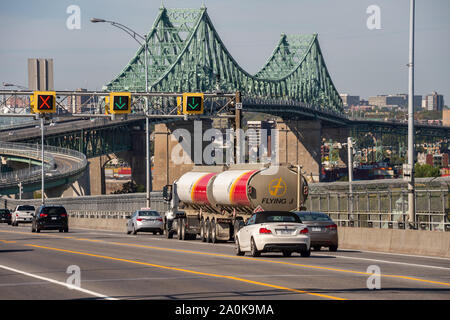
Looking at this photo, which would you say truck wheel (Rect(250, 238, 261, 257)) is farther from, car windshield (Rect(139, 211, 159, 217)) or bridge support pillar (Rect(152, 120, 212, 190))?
bridge support pillar (Rect(152, 120, 212, 190))

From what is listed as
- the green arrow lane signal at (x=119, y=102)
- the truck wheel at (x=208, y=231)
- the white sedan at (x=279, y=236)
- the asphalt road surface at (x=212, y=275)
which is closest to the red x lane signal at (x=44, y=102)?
the green arrow lane signal at (x=119, y=102)

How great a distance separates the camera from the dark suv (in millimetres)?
49938

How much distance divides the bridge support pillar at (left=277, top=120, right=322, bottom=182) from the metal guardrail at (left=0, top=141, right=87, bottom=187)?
55109mm

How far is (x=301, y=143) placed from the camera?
176500 millimetres

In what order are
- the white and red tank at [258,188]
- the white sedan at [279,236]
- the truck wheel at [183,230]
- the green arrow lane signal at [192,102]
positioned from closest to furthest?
the white sedan at [279,236] < the white and red tank at [258,188] < the truck wheel at [183,230] < the green arrow lane signal at [192,102]

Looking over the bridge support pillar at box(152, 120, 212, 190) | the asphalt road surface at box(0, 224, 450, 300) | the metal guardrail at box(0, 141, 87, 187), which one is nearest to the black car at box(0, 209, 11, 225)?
the metal guardrail at box(0, 141, 87, 187)

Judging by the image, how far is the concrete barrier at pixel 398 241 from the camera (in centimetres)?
2891

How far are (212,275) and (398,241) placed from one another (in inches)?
486

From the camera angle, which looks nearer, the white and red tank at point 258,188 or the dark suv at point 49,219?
the white and red tank at point 258,188

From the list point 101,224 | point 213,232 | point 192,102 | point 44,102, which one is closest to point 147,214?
point 192,102

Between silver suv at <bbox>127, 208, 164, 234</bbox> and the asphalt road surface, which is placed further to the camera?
silver suv at <bbox>127, 208, 164, 234</bbox>

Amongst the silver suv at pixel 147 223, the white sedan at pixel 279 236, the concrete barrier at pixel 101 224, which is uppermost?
the white sedan at pixel 279 236

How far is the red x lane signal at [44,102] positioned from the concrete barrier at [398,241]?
1719 centimetres

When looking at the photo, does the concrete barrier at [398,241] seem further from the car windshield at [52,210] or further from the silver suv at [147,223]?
the car windshield at [52,210]
